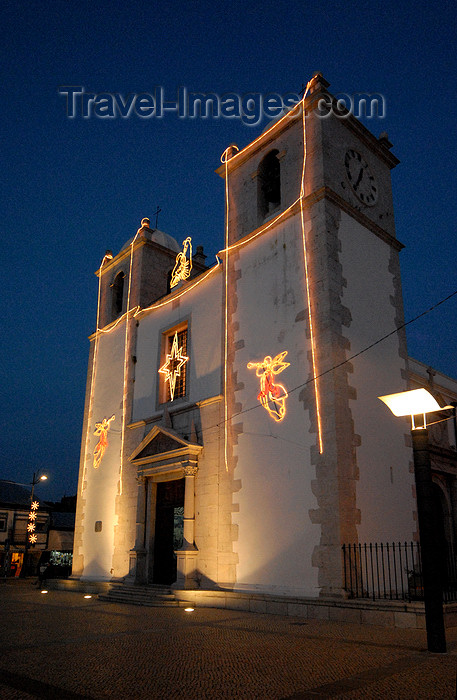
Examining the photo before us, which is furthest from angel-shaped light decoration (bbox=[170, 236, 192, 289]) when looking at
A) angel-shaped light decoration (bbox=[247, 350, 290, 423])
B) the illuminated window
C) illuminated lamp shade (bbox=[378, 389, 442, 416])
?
illuminated lamp shade (bbox=[378, 389, 442, 416])

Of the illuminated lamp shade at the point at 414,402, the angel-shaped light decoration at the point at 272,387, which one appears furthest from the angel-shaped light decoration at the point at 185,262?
the illuminated lamp shade at the point at 414,402

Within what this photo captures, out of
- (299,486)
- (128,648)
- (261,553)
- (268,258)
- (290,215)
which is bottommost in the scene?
(128,648)

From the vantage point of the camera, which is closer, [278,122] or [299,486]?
[299,486]

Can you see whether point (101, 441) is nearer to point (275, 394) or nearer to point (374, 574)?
point (275, 394)

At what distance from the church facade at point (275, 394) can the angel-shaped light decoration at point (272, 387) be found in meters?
0.04

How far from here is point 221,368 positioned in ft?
49.0

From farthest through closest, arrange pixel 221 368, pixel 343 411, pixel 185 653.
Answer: pixel 221 368 < pixel 343 411 < pixel 185 653

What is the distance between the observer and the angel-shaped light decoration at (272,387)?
1279 cm

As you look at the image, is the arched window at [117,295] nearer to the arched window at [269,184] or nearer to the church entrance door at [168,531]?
the arched window at [269,184]

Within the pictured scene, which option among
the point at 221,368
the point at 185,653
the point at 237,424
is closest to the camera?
the point at 185,653

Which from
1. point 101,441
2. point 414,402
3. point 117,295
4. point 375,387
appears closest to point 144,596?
point 101,441

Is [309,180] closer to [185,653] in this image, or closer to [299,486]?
[299,486]

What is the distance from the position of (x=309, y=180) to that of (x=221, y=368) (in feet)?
17.6

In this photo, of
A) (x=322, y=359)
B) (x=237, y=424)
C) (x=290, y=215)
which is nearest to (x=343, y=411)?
(x=322, y=359)
